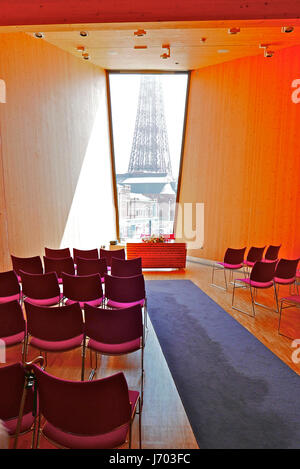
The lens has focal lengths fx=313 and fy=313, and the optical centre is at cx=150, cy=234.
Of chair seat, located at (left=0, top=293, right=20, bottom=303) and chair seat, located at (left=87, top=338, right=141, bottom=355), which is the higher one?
chair seat, located at (left=0, top=293, right=20, bottom=303)

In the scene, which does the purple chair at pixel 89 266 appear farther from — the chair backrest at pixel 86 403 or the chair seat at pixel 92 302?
the chair backrest at pixel 86 403

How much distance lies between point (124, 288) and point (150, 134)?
23.1 feet

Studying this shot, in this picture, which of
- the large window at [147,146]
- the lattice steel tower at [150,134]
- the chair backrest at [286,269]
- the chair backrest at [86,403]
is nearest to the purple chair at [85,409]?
the chair backrest at [86,403]

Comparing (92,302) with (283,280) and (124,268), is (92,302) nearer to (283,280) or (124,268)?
(124,268)

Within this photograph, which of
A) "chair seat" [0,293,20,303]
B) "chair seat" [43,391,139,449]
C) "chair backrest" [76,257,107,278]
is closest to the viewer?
"chair seat" [43,391,139,449]

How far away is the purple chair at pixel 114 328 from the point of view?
2684 millimetres

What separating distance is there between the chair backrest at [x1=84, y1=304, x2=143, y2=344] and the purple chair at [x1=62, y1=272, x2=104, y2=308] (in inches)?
38.5

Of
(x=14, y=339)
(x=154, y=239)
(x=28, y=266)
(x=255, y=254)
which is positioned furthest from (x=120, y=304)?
(x=154, y=239)

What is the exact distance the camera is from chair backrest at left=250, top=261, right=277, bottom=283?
4977 mm

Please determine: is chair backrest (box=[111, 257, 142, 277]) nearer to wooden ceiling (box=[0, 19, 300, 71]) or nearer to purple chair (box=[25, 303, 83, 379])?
purple chair (box=[25, 303, 83, 379])

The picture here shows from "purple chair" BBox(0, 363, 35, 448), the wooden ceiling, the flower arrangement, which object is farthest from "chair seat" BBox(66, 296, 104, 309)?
the wooden ceiling

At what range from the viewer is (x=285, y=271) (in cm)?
532

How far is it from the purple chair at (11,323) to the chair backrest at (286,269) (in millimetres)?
4127
